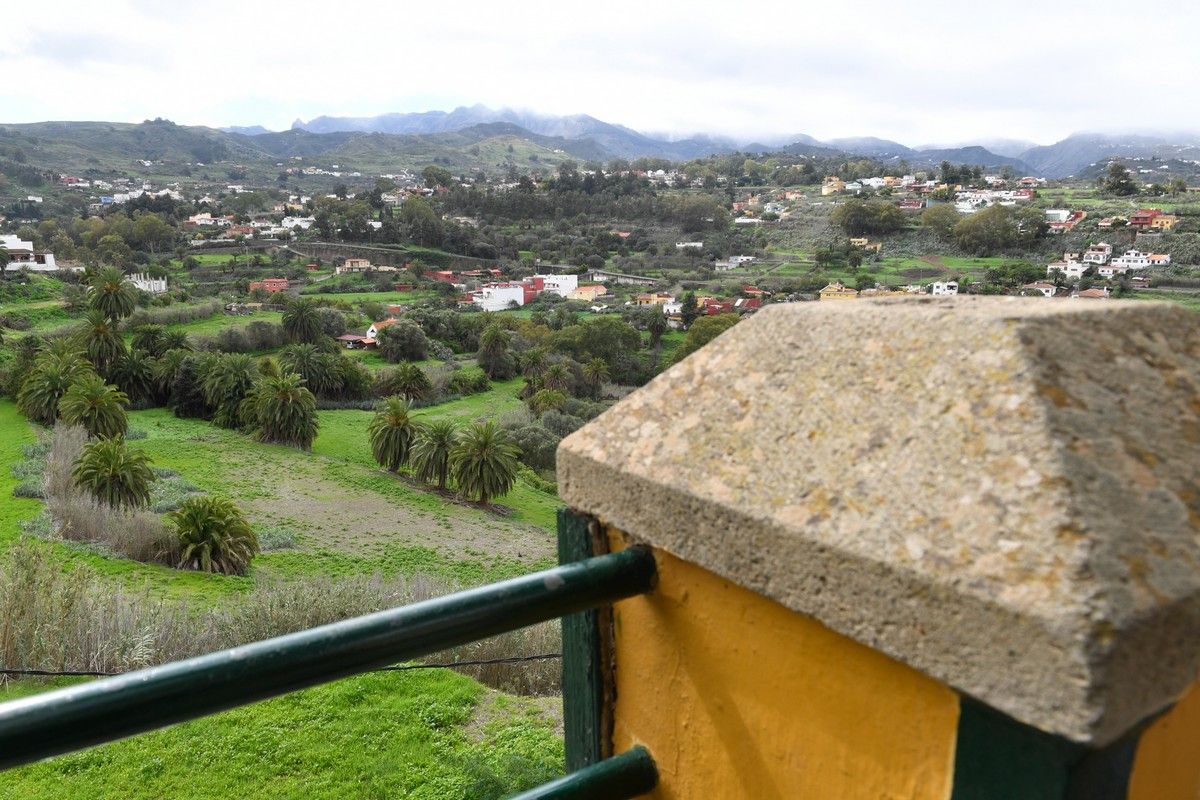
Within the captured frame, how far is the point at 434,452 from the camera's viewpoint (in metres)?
29.5

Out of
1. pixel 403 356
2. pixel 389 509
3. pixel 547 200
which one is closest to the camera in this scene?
pixel 389 509

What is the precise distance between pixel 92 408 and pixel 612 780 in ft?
105

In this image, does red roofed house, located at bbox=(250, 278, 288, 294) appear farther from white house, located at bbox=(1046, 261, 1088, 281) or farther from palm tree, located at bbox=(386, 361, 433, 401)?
white house, located at bbox=(1046, 261, 1088, 281)

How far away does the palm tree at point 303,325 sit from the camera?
43.5 metres

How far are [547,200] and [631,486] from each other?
9092 cm

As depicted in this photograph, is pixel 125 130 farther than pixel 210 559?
Yes

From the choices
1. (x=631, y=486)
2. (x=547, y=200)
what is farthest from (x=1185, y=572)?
(x=547, y=200)

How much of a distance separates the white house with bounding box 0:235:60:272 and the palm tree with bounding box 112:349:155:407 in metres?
27.8

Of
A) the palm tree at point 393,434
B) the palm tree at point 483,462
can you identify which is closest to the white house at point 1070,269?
the palm tree at point 483,462

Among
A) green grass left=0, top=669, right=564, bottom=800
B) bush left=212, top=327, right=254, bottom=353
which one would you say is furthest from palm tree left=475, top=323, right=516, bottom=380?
green grass left=0, top=669, right=564, bottom=800

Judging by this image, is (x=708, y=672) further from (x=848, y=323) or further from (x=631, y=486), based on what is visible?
(x=848, y=323)

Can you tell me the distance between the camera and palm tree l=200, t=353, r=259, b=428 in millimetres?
35281

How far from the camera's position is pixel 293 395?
3216 cm

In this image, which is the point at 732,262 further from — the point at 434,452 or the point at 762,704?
the point at 762,704
